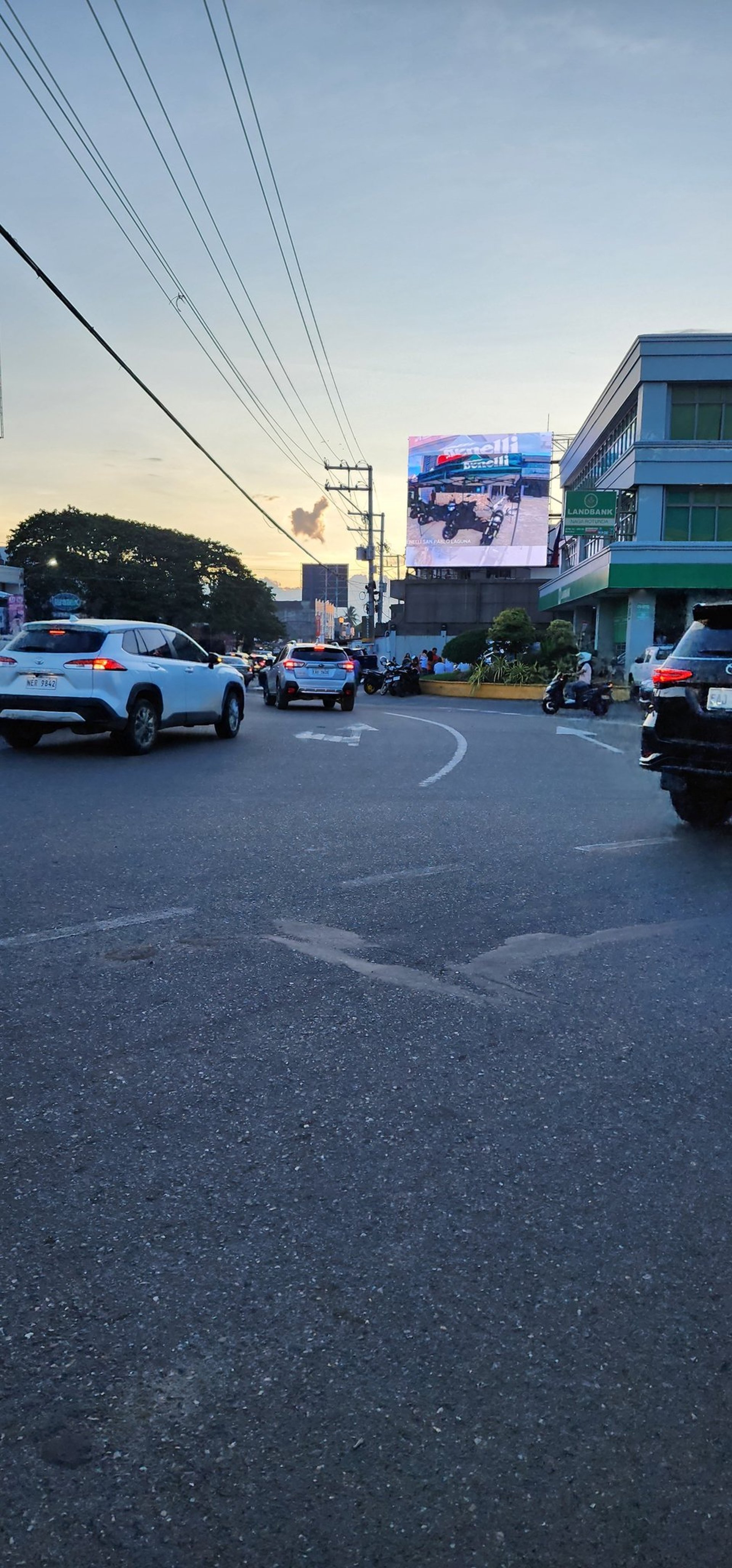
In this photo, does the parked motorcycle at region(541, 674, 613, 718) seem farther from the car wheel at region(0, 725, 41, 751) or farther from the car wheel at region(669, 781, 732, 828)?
the car wheel at region(669, 781, 732, 828)

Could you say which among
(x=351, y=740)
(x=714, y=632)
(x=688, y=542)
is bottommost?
(x=351, y=740)

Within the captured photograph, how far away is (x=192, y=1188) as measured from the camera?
3096 mm

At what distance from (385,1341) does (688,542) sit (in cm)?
4407

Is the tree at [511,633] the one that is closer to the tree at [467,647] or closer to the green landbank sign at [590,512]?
the green landbank sign at [590,512]

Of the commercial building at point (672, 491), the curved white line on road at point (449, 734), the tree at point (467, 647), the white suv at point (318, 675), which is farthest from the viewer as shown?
the tree at point (467, 647)

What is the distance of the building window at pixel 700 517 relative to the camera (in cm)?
4428

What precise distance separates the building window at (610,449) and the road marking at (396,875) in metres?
41.6

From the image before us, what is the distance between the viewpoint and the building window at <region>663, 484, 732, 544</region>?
44281 millimetres

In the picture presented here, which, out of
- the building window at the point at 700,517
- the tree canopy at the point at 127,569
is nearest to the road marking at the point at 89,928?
the building window at the point at 700,517

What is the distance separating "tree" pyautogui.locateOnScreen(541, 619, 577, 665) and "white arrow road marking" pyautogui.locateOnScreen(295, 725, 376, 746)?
21.7 m

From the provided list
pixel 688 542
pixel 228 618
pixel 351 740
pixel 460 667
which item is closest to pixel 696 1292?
pixel 351 740

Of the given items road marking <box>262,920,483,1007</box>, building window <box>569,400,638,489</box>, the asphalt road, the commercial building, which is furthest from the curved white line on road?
building window <box>569,400,638,489</box>

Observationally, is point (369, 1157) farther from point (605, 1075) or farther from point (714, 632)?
point (714, 632)

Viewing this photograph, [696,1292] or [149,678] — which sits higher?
[149,678]
